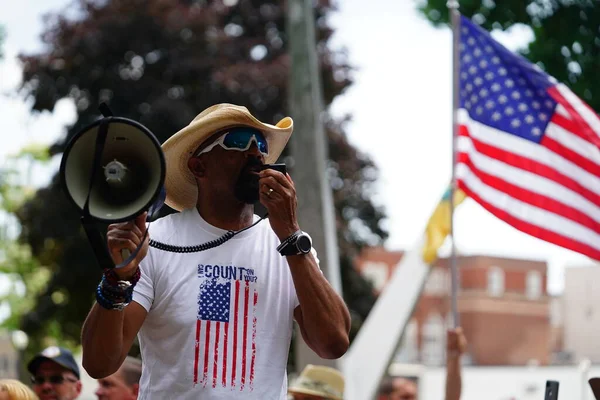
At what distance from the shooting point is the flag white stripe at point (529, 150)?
7.73m

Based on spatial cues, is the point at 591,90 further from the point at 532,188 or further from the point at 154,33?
the point at 154,33

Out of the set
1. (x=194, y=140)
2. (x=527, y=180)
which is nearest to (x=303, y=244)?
(x=194, y=140)

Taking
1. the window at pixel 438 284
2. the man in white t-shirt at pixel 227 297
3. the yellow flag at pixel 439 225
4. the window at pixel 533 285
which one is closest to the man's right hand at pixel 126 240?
the man in white t-shirt at pixel 227 297

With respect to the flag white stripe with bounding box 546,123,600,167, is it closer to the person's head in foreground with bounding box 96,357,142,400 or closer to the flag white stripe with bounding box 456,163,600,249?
the flag white stripe with bounding box 456,163,600,249

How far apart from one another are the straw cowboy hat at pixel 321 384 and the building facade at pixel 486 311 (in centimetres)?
5483

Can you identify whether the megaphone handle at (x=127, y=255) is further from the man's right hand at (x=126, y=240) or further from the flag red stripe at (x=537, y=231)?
the flag red stripe at (x=537, y=231)

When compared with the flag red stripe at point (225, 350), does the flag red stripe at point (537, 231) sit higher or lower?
higher

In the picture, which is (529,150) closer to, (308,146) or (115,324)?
(308,146)

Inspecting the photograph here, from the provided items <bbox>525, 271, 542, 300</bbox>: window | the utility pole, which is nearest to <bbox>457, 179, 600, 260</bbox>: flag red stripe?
the utility pole

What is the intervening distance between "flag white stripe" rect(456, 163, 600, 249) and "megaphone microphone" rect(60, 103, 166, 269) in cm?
497

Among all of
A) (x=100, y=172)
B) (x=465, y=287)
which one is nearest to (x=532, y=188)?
(x=100, y=172)

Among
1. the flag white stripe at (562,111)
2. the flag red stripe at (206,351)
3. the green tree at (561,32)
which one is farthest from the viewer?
the green tree at (561,32)

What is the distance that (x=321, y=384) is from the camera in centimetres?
787

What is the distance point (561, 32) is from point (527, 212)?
211 inches
